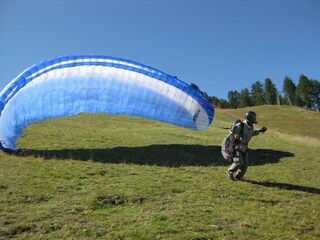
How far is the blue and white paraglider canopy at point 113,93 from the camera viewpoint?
14.6 meters

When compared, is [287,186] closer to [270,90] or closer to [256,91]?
[270,90]

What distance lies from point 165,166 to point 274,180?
3.78 m

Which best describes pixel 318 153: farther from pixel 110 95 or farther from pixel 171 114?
pixel 110 95

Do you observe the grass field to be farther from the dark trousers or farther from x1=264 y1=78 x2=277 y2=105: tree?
x1=264 y1=78 x2=277 y2=105: tree

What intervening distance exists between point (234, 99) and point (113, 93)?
127374mm

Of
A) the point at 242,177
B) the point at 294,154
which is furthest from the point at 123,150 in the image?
the point at 294,154

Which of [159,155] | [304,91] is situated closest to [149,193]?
[159,155]

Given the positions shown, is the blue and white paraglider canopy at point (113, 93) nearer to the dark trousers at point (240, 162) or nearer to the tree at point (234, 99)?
the dark trousers at point (240, 162)

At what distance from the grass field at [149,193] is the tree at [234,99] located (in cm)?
12153

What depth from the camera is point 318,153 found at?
17406mm

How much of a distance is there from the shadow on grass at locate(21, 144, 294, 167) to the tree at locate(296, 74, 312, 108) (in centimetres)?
9238

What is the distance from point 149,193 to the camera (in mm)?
9352

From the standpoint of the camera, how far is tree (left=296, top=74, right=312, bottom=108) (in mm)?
101375

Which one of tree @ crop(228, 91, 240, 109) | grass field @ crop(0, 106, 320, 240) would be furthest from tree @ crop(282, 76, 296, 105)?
grass field @ crop(0, 106, 320, 240)
